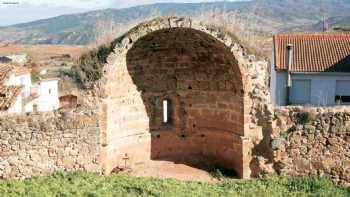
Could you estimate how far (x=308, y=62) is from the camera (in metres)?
26.0

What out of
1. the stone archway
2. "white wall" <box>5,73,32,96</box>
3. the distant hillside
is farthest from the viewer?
"white wall" <box>5,73,32,96</box>

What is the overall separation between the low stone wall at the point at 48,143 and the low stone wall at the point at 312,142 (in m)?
4.74

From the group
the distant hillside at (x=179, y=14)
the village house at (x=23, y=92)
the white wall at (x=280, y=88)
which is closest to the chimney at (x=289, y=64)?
the white wall at (x=280, y=88)

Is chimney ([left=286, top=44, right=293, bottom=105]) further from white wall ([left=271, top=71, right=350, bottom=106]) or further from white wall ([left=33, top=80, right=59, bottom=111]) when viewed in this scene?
white wall ([left=33, top=80, right=59, bottom=111])

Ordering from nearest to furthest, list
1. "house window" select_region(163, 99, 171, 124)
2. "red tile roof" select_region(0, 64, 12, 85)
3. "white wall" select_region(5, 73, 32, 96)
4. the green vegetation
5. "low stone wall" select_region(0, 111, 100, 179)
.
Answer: the green vegetation < "low stone wall" select_region(0, 111, 100, 179) < "house window" select_region(163, 99, 171, 124) < "red tile roof" select_region(0, 64, 12, 85) < "white wall" select_region(5, 73, 32, 96)

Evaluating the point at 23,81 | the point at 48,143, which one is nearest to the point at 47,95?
the point at 23,81

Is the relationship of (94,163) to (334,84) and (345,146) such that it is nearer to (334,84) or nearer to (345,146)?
(345,146)

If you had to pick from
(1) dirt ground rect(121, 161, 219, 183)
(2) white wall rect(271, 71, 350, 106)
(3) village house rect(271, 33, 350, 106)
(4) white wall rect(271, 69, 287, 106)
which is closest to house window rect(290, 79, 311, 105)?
(3) village house rect(271, 33, 350, 106)

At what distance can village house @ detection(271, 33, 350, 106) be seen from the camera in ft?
82.9

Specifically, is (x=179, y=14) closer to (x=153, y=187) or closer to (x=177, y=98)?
(x=177, y=98)

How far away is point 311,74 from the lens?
25.5 m

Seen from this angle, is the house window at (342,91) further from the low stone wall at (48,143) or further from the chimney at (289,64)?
the low stone wall at (48,143)

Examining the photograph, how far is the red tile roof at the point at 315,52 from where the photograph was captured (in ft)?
83.9

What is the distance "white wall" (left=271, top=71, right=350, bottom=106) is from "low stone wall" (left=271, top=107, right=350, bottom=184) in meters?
13.5
